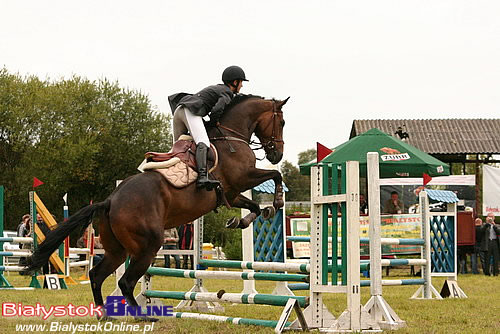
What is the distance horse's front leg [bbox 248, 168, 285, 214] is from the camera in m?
6.15

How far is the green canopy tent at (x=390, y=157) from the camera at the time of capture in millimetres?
13109

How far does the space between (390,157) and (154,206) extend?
8.26 m

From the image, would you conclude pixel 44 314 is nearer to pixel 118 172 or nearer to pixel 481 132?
pixel 481 132

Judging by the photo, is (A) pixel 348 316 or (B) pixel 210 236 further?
(B) pixel 210 236

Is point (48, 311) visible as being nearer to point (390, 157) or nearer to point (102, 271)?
point (102, 271)

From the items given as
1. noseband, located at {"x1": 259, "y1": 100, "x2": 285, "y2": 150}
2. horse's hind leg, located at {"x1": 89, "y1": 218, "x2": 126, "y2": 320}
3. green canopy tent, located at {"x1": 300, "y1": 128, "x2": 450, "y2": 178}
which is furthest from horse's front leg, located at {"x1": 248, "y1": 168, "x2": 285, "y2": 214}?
green canopy tent, located at {"x1": 300, "y1": 128, "x2": 450, "y2": 178}

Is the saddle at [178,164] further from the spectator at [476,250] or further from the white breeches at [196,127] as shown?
the spectator at [476,250]

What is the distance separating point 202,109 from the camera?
237 inches

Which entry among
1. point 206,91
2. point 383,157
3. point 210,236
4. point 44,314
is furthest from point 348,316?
point 210,236

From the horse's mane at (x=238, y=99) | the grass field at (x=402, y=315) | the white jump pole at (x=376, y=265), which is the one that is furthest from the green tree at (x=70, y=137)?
the white jump pole at (x=376, y=265)

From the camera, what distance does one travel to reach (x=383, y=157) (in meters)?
13.0

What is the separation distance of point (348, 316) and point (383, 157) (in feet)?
27.1

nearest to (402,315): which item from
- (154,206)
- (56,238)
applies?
(154,206)

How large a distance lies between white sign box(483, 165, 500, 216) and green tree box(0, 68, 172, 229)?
54.2 ft
